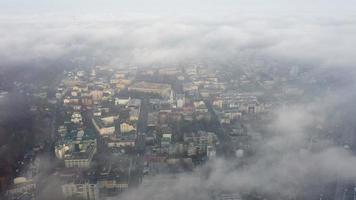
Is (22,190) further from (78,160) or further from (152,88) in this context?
(152,88)

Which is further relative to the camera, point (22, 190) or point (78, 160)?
point (78, 160)

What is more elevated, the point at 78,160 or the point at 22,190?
the point at 78,160

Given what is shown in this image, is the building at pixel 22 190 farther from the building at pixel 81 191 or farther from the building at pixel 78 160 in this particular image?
the building at pixel 78 160

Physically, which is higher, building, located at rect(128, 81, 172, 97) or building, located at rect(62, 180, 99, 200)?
building, located at rect(128, 81, 172, 97)

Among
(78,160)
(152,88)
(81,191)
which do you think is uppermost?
(152,88)

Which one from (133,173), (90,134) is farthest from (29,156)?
(133,173)

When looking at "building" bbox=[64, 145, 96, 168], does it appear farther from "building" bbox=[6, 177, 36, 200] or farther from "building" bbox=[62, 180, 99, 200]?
"building" bbox=[62, 180, 99, 200]

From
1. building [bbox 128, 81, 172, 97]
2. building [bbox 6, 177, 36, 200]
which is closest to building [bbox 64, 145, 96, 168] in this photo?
building [bbox 6, 177, 36, 200]

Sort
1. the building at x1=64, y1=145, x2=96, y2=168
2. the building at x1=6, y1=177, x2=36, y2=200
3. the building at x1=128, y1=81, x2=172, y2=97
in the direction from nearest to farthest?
1. the building at x1=6, y1=177, x2=36, y2=200
2. the building at x1=64, y1=145, x2=96, y2=168
3. the building at x1=128, y1=81, x2=172, y2=97

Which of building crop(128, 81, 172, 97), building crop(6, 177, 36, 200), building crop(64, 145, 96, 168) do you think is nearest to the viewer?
building crop(6, 177, 36, 200)

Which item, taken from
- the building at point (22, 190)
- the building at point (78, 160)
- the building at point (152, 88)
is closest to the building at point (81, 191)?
the building at point (22, 190)

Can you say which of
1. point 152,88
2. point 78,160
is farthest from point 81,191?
point 152,88
